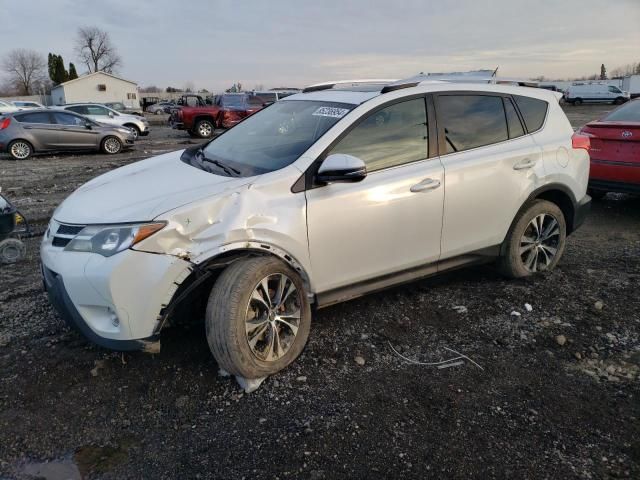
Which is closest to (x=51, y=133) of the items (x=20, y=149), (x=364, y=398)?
(x=20, y=149)

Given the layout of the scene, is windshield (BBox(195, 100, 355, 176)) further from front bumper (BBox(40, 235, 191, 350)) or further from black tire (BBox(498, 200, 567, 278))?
black tire (BBox(498, 200, 567, 278))

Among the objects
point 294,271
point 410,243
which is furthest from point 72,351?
point 410,243

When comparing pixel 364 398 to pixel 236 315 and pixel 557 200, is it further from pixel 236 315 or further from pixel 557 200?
pixel 557 200

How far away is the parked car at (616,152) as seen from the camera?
605 cm

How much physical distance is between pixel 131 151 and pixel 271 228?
570 inches

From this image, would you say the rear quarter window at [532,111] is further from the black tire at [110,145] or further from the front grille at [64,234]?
the black tire at [110,145]

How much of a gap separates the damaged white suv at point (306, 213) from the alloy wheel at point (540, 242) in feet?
0.06

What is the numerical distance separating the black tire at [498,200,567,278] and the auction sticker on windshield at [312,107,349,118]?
1814 mm

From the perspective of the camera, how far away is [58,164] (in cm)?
1291

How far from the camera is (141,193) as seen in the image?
303cm

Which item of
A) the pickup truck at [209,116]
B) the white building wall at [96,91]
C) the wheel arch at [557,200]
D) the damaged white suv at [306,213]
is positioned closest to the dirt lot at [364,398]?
the damaged white suv at [306,213]

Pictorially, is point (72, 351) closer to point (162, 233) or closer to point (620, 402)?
point (162, 233)

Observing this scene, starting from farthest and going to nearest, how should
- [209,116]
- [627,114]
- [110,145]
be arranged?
1. [209,116]
2. [110,145]
3. [627,114]

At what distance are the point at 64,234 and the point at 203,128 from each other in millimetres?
18686
